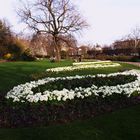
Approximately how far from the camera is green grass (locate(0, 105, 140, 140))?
629 centimetres

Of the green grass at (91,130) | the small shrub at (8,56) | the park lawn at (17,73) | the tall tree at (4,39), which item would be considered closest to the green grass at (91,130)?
the green grass at (91,130)

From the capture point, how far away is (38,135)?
6.55 m

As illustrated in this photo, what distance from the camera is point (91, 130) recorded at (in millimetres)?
6621

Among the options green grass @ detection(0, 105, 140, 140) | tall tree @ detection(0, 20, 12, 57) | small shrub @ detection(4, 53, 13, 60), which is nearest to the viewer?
green grass @ detection(0, 105, 140, 140)

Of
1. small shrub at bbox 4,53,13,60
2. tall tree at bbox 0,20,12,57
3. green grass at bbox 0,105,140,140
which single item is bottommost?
small shrub at bbox 4,53,13,60

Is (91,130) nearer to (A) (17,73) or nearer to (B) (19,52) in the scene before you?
(A) (17,73)

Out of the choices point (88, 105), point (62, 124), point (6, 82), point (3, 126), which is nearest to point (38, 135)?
point (62, 124)

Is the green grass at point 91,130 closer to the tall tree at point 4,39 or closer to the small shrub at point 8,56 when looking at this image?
the small shrub at point 8,56

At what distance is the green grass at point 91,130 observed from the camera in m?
6.29

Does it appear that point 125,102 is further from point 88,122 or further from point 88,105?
point 88,122

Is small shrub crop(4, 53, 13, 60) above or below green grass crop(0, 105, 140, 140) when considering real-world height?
below

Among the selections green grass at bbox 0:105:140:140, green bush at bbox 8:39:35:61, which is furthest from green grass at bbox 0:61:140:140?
green bush at bbox 8:39:35:61

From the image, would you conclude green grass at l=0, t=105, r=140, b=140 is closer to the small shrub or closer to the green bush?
the green bush

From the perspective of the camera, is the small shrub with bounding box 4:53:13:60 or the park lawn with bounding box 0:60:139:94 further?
the small shrub with bounding box 4:53:13:60
